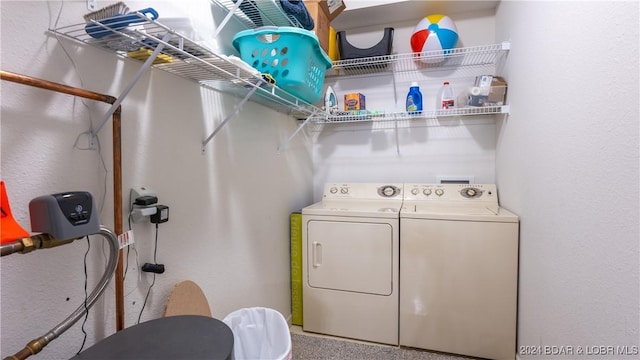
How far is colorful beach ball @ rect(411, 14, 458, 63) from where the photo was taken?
7.19 feet

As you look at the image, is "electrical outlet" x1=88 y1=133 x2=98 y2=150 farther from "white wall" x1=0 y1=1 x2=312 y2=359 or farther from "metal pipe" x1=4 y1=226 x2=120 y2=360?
"metal pipe" x1=4 y1=226 x2=120 y2=360

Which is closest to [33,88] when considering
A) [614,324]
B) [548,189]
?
[614,324]

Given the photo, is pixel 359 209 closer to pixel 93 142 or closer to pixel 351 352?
pixel 351 352

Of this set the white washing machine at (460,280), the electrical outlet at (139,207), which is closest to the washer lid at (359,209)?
the white washing machine at (460,280)

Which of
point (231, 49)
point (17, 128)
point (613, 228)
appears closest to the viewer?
point (17, 128)

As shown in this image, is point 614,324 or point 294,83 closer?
point 614,324

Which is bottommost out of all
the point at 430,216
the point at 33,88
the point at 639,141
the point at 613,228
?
the point at 430,216

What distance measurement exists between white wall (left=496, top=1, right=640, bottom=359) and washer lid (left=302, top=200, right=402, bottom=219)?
0.79 m

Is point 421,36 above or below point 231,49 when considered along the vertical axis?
above

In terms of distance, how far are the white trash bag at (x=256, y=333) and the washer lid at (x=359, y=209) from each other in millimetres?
935

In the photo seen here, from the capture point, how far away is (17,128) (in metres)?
0.73

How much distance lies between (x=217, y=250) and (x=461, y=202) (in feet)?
5.72

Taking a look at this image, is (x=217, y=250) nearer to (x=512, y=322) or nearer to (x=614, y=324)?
(x=614, y=324)

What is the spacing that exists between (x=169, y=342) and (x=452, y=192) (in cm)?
209
